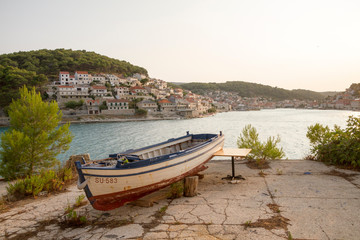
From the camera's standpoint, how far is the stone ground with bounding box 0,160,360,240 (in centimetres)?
409

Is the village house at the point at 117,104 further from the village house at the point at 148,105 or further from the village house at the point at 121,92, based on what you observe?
the village house at the point at 121,92

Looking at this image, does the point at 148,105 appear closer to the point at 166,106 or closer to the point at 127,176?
the point at 166,106

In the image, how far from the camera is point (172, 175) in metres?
6.23

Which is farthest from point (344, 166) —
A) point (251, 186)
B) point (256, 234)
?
point (256, 234)

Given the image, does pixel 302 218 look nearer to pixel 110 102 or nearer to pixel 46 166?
pixel 46 166

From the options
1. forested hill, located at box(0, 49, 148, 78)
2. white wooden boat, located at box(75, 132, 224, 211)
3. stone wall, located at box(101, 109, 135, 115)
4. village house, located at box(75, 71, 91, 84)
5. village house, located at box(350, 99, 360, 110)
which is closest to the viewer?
white wooden boat, located at box(75, 132, 224, 211)

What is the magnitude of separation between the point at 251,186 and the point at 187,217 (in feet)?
9.18

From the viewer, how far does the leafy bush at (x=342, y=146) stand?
25.8 ft

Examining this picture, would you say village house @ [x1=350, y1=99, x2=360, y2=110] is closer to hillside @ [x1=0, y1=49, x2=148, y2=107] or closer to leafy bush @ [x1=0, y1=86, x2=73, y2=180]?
hillside @ [x1=0, y1=49, x2=148, y2=107]

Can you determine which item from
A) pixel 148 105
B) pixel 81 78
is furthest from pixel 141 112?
pixel 81 78

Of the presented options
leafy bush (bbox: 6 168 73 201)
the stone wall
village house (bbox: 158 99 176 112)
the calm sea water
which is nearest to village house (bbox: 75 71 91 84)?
the stone wall

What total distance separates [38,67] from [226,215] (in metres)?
122

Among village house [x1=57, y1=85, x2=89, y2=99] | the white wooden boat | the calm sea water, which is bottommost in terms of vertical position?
the calm sea water

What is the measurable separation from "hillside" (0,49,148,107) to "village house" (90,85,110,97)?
57.6 ft
